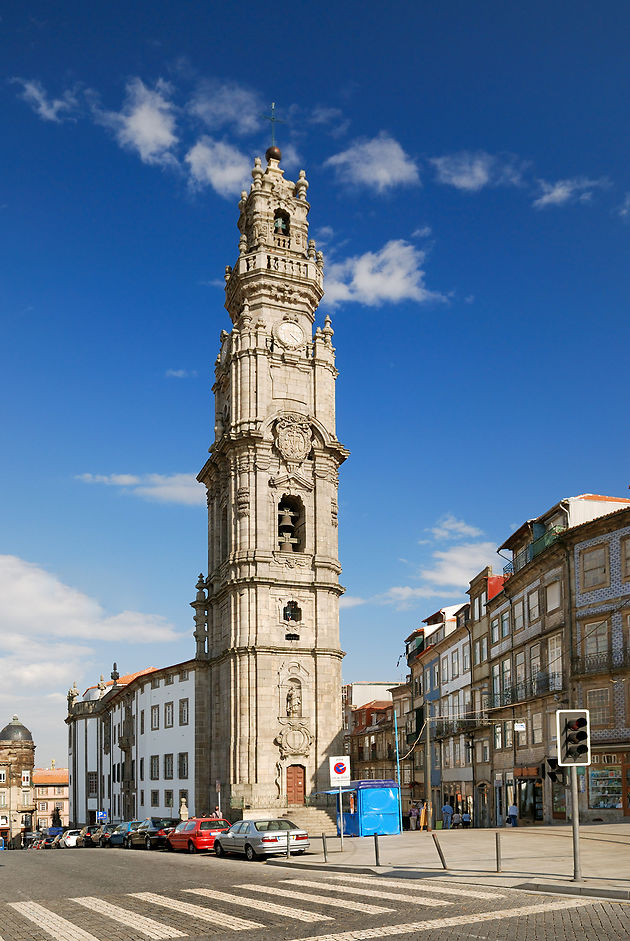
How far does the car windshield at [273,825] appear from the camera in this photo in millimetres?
32562

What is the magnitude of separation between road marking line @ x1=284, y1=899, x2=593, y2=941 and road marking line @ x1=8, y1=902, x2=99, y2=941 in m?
3.66

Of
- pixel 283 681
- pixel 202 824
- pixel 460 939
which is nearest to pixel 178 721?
pixel 283 681

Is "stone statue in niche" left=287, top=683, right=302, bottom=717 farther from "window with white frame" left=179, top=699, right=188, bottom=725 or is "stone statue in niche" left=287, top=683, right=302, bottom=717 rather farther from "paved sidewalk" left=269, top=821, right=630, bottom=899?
"paved sidewalk" left=269, top=821, right=630, bottom=899

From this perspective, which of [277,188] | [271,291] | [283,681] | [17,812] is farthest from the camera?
[17,812]

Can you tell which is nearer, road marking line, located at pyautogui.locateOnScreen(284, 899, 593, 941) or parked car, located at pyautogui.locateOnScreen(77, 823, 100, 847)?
road marking line, located at pyautogui.locateOnScreen(284, 899, 593, 941)

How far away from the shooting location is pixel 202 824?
3934cm

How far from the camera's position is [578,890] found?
17.5 metres

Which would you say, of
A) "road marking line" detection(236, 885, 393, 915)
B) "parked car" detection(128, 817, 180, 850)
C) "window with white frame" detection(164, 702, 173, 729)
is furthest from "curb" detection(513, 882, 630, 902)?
"window with white frame" detection(164, 702, 173, 729)

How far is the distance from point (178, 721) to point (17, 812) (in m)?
72.5

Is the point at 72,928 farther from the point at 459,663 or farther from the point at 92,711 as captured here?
the point at 92,711

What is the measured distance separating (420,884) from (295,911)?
4129mm

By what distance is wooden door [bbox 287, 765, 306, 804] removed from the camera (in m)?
→ 52.7

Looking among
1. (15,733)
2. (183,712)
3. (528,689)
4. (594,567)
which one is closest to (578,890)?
(594,567)

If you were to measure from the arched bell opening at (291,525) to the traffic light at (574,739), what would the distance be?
37.6 m
